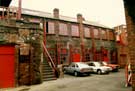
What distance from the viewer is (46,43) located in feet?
73.8

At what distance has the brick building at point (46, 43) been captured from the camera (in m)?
13.2

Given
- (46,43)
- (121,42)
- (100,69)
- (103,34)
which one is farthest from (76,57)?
(121,42)

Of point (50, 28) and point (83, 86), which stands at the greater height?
point (50, 28)

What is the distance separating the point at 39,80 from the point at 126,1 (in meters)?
11.2

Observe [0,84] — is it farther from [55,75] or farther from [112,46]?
[112,46]

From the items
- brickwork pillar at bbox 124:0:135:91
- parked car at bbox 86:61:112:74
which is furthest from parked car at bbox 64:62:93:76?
brickwork pillar at bbox 124:0:135:91

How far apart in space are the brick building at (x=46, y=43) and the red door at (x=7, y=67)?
0.07 m

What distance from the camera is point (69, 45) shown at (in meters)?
24.6

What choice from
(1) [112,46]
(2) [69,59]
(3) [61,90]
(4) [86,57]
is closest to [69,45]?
(2) [69,59]

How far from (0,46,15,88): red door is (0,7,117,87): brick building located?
70mm

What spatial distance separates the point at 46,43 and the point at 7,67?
9941 mm

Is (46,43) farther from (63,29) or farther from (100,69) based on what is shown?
(100,69)

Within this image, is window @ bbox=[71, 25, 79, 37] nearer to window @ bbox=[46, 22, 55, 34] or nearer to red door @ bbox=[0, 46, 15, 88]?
window @ bbox=[46, 22, 55, 34]

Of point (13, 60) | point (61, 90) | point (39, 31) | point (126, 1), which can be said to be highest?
point (39, 31)
